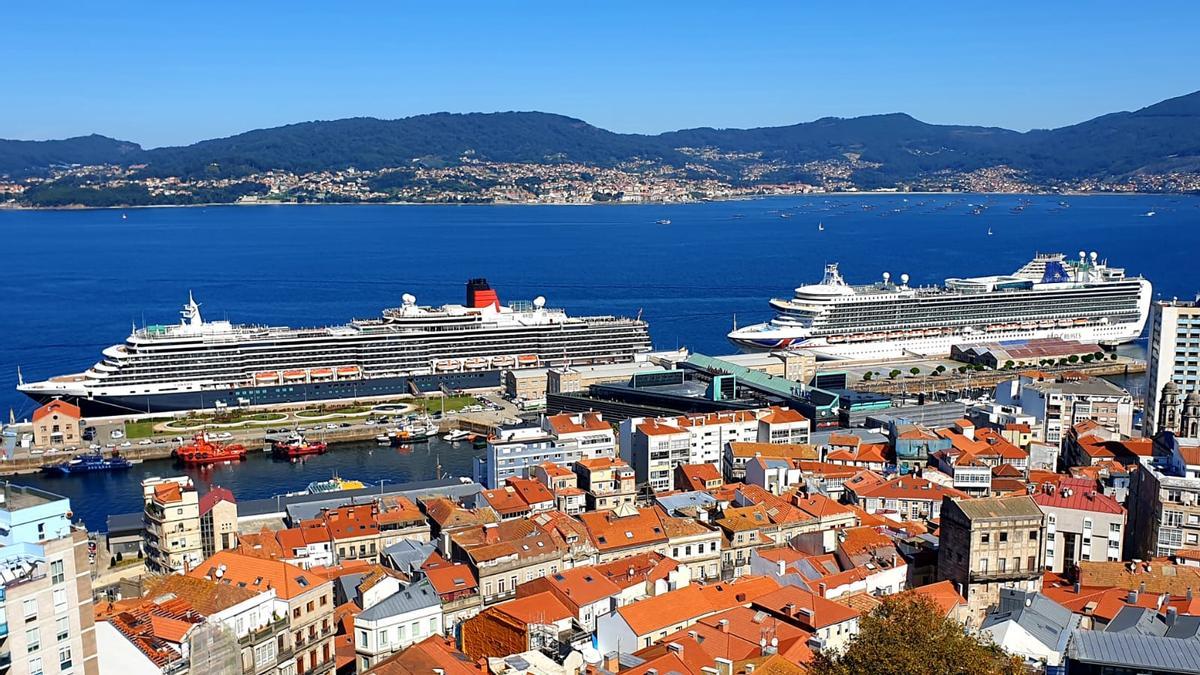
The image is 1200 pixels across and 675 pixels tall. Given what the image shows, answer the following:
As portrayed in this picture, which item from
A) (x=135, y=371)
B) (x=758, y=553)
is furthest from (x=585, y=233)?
(x=758, y=553)

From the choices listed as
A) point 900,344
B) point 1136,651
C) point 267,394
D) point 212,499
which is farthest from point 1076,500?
point 900,344

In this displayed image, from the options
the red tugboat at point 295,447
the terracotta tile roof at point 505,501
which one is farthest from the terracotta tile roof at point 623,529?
the red tugboat at point 295,447

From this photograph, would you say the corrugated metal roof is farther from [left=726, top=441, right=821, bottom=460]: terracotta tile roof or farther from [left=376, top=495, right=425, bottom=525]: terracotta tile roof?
[left=726, top=441, right=821, bottom=460]: terracotta tile roof

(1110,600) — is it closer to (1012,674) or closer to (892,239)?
(1012,674)

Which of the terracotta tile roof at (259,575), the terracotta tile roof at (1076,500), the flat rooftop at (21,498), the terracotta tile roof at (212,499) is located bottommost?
the terracotta tile roof at (212,499)

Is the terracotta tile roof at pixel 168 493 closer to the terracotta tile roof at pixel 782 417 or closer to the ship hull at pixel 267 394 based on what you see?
the terracotta tile roof at pixel 782 417

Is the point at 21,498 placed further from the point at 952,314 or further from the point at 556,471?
the point at 952,314

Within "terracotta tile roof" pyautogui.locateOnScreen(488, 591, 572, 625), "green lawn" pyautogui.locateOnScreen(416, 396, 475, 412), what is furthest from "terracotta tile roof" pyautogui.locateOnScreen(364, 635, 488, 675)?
"green lawn" pyautogui.locateOnScreen(416, 396, 475, 412)
